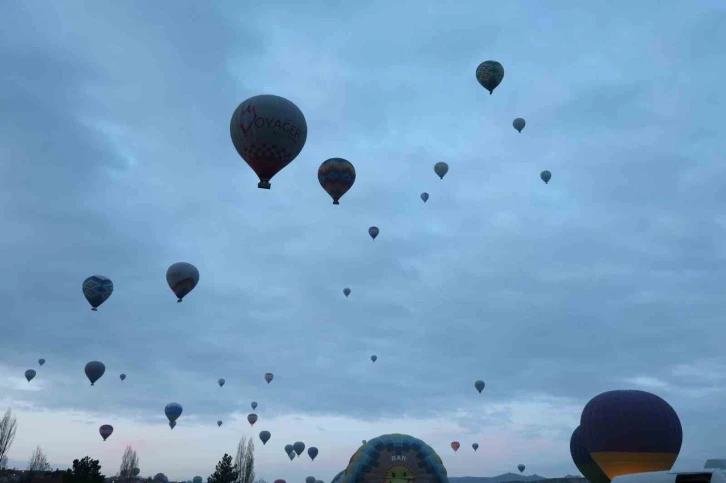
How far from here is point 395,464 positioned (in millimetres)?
21391

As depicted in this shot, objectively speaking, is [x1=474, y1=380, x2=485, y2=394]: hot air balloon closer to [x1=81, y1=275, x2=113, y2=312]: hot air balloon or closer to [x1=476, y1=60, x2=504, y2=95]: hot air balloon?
[x1=476, y1=60, x2=504, y2=95]: hot air balloon

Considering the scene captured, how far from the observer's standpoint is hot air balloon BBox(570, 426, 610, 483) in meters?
33.0

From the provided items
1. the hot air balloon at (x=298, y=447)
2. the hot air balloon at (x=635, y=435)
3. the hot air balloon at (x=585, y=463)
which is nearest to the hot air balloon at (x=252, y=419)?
the hot air balloon at (x=298, y=447)

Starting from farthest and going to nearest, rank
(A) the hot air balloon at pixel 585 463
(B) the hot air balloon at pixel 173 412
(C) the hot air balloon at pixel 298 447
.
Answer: (C) the hot air balloon at pixel 298 447 → (B) the hot air balloon at pixel 173 412 → (A) the hot air balloon at pixel 585 463

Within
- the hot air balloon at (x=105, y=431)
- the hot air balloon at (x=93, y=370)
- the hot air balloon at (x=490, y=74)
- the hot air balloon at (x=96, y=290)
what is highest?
the hot air balloon at (x=490, y=74)

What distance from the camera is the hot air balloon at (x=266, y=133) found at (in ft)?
85.0

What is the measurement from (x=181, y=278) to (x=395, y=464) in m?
20.6

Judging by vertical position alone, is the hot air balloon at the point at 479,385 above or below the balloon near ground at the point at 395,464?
above

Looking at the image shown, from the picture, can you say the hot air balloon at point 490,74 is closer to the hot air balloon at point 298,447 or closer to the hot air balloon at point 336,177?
the hot air balloon at point 336,177

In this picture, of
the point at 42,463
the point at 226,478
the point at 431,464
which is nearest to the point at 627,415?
the point at 431,464

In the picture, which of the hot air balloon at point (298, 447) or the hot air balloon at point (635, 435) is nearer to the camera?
the hot air balloon at point (635, 435)

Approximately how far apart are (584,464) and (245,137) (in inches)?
984

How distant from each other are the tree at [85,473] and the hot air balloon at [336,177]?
23.2m

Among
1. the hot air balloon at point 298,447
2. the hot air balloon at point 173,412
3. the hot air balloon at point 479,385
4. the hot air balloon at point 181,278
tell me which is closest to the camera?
the hot air balloon at point 181,278
